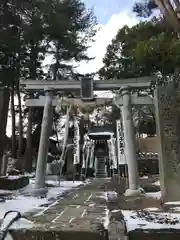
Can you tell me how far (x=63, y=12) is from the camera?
21375 millimetres

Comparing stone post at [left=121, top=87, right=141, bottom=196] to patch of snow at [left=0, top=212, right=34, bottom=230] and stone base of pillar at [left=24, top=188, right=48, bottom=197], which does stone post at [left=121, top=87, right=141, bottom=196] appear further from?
patch of snow at [left=0, top=212, right=34, bottom=230]

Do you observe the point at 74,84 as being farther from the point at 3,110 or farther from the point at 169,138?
the point at 169,138

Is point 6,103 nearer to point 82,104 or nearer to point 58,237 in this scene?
point 82,104

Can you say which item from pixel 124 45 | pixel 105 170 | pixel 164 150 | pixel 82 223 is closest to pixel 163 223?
pixel 82 223

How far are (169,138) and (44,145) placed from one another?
4.09 meters

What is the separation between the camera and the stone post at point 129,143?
971 centimetres

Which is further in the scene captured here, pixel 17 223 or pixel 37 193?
pixel 37 193

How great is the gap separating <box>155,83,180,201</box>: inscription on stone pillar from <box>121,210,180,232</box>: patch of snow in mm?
2216

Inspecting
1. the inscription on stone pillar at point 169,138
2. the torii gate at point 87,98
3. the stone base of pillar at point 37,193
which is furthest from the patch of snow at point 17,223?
the torii gate at point 87,98

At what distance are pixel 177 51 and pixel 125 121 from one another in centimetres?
838

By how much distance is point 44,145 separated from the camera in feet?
34.3

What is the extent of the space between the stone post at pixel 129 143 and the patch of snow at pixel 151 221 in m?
4.24

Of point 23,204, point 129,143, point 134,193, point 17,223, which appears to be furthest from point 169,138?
point 17,223

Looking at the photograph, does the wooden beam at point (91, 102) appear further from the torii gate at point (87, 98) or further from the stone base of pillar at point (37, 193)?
the stone base of pillar at point (37, 193)
